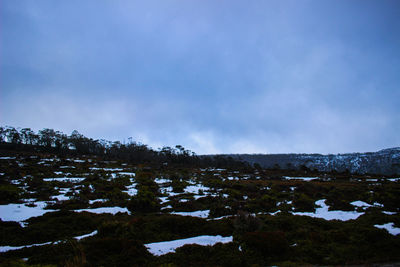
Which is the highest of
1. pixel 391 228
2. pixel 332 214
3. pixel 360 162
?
pixel 391 228

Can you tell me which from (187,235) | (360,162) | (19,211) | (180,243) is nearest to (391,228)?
(187,235)

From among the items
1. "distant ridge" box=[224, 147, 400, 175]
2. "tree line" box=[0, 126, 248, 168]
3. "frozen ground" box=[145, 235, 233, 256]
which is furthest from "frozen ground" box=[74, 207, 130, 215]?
"distant ridge" box=[224, 147, 400, 175]

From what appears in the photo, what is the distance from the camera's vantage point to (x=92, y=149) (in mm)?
70562

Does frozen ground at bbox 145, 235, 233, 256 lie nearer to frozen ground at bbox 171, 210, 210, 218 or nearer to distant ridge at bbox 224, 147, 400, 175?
frozen ground at bbox 171, 210, 210, 218

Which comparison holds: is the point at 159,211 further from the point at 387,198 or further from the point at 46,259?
the point at 387,198

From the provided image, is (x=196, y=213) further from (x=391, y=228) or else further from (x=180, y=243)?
(x=391, y=228)

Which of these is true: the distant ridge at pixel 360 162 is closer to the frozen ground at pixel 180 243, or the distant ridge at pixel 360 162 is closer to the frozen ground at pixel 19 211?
the frozen ground at pixel 180 243

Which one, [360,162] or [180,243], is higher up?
[180,243]

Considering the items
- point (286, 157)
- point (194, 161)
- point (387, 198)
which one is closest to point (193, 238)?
point (387, 198)

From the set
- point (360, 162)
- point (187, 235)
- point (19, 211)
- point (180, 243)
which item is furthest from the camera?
point (360, 162)

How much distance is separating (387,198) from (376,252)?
12.4 metres

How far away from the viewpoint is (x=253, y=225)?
8.19 metres

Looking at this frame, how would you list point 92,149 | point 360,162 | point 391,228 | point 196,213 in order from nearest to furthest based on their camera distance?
1. point 391,228
2. point 196,213
3. point 92,149
4. point 360,162

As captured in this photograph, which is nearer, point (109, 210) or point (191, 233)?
point (191, 233)
